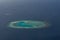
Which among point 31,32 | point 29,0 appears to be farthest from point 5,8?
point 31,32

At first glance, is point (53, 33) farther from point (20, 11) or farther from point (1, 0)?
point (1, 0)

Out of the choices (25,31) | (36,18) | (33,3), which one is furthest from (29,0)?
(25,31)

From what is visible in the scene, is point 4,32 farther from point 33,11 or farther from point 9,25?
point 33,11

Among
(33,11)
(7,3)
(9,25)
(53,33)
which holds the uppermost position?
(7,3)

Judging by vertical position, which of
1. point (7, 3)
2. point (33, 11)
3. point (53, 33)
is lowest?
point (53, 33)

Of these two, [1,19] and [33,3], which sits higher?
[33,3]

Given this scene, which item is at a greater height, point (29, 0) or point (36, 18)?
point (29, 0)
